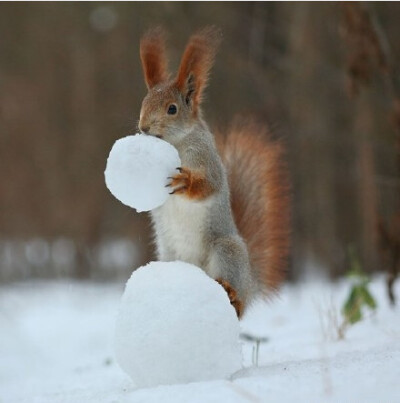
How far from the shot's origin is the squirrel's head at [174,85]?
11.3 ft

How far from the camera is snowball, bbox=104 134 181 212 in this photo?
297 cm

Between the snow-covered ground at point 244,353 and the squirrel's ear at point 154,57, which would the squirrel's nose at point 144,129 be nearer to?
the squirrel's ear at point 154,57

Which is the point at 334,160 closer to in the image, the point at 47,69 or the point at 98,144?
the point at 98,144

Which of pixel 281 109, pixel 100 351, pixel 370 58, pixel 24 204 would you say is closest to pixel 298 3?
pixel 281 109

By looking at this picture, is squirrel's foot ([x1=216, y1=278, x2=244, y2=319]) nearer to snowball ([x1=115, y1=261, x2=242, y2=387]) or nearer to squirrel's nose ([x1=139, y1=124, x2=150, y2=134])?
snowball ([x1=115, y1=261, x2=242, y2=387])

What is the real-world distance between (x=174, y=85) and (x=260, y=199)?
999mm

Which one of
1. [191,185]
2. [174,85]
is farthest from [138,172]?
[174,85]

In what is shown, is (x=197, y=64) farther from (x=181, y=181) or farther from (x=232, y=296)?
(x=232, y=296)

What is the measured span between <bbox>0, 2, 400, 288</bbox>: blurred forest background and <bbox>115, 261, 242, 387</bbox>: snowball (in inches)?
91.9

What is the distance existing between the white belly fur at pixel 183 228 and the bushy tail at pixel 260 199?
0.69 meters

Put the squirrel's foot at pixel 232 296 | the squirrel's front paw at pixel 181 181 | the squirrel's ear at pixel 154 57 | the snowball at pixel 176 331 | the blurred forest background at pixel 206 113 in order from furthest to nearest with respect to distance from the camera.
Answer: the blurred forest background at pixel 206 113 → the squirrel's ear at pixel 154 57 → the squirrel's foot at pixel 232 296 → the squirrel's front paw at pixel 181 181 → the snowball at pixel 176 331

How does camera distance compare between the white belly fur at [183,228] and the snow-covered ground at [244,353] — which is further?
the white belly fur at [183,228]

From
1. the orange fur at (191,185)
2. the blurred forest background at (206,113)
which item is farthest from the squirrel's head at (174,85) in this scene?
the blurred forest background at (206,113)

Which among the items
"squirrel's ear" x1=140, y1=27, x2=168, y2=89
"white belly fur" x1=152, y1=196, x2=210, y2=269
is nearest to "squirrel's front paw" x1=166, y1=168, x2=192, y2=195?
"white belly fur" x1=152, y1=196, x2=210, y2=269
